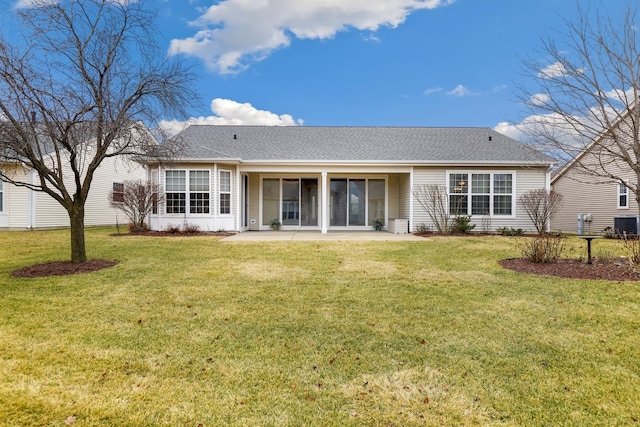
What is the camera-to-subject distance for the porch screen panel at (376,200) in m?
16.6

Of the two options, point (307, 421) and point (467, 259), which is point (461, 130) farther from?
point (307, 421)

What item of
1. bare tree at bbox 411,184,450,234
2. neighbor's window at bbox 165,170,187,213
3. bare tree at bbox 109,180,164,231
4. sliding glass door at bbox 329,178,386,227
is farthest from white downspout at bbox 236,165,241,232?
bare tree at bbox 411,184,450,234

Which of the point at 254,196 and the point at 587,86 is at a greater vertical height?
the point at 587,86

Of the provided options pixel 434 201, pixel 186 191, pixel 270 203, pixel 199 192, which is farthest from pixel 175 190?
pixel 434 201

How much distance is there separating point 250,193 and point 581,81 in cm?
1257

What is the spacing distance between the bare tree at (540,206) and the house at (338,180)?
421mm

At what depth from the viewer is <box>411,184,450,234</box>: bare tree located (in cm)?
1462

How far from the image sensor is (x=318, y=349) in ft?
11.6

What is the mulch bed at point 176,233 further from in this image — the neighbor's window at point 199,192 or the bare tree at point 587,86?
the bare tree at point 587,86

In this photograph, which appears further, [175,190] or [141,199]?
[175,190]

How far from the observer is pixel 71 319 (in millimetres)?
4305

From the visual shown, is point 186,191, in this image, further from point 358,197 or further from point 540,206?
point 540,206

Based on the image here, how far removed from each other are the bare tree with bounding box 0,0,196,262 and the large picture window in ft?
20.5

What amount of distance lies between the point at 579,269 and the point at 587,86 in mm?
3742
